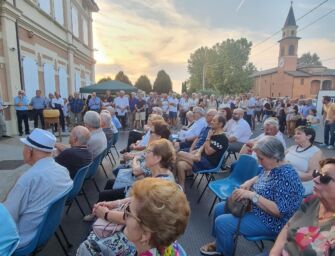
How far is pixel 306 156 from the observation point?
3223 mm

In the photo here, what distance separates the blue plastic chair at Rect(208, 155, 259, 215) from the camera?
325 centimetres

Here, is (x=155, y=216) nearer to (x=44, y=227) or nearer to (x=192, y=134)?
(x=44, y=227)

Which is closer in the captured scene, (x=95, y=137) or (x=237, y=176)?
(x=237, y=176)

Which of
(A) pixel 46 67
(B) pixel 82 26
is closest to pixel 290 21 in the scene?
(B) pixel 82 26

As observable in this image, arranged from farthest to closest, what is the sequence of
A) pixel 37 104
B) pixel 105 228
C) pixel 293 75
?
pixel 293 75 < pixel 37 104 < pixel 105 228

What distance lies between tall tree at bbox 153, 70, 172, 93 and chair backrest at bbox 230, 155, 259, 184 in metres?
36.4

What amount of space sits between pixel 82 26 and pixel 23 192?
838 inches

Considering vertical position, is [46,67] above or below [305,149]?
above

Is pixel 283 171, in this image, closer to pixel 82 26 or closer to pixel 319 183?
pixel 319 183

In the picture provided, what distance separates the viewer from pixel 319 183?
175cm

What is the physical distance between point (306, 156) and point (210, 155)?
138 cm

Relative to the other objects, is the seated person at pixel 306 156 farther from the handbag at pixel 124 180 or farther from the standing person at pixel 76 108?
the standing person at pixel 76 108

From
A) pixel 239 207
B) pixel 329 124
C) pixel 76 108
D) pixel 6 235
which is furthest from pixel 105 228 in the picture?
pixel 76 108

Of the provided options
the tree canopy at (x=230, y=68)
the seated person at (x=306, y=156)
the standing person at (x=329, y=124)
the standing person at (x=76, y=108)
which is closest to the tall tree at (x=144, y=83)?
the tree canopy at (x=230, y=68)
